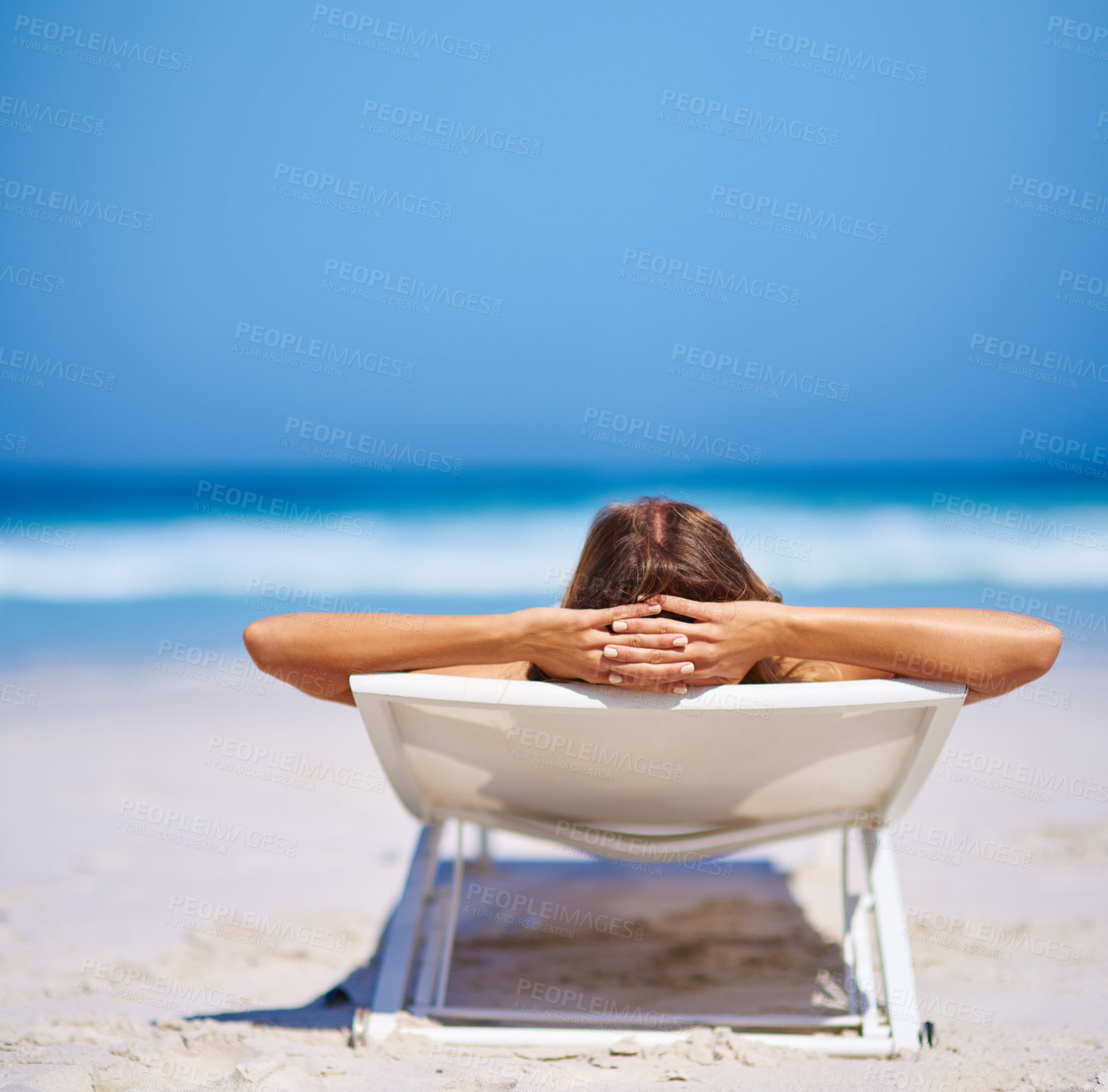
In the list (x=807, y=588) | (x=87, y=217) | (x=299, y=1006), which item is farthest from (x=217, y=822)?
(x=87, y=217)

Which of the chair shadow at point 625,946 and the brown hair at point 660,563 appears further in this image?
the chair shadow at point 625,946

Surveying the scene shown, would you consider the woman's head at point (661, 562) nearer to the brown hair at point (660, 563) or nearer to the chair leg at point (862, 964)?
the brown hair at point (660, 563)

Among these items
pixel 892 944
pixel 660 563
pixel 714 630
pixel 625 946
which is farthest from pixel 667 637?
pixel 625 946

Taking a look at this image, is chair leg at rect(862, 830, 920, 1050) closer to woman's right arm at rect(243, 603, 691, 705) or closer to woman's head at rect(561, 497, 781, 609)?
woman's head at rect(561, 497, 781, 609)

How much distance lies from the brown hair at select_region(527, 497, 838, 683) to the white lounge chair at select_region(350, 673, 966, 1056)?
0.19m

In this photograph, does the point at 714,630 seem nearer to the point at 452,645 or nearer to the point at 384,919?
the point at 452,645

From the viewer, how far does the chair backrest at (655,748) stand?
159cm

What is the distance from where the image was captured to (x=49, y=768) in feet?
13.8

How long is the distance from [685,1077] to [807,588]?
982 cm

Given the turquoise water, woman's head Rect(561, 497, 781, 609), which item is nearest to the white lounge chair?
woman's head Rect(561, 497, 781, 609)

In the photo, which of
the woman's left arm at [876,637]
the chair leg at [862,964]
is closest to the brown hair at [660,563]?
the woman's left arm at [876,637]

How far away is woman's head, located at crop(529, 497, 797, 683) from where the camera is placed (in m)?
1.74

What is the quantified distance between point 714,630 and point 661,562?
236 mm

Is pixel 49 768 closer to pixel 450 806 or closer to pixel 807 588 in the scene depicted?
pixel 450 806
